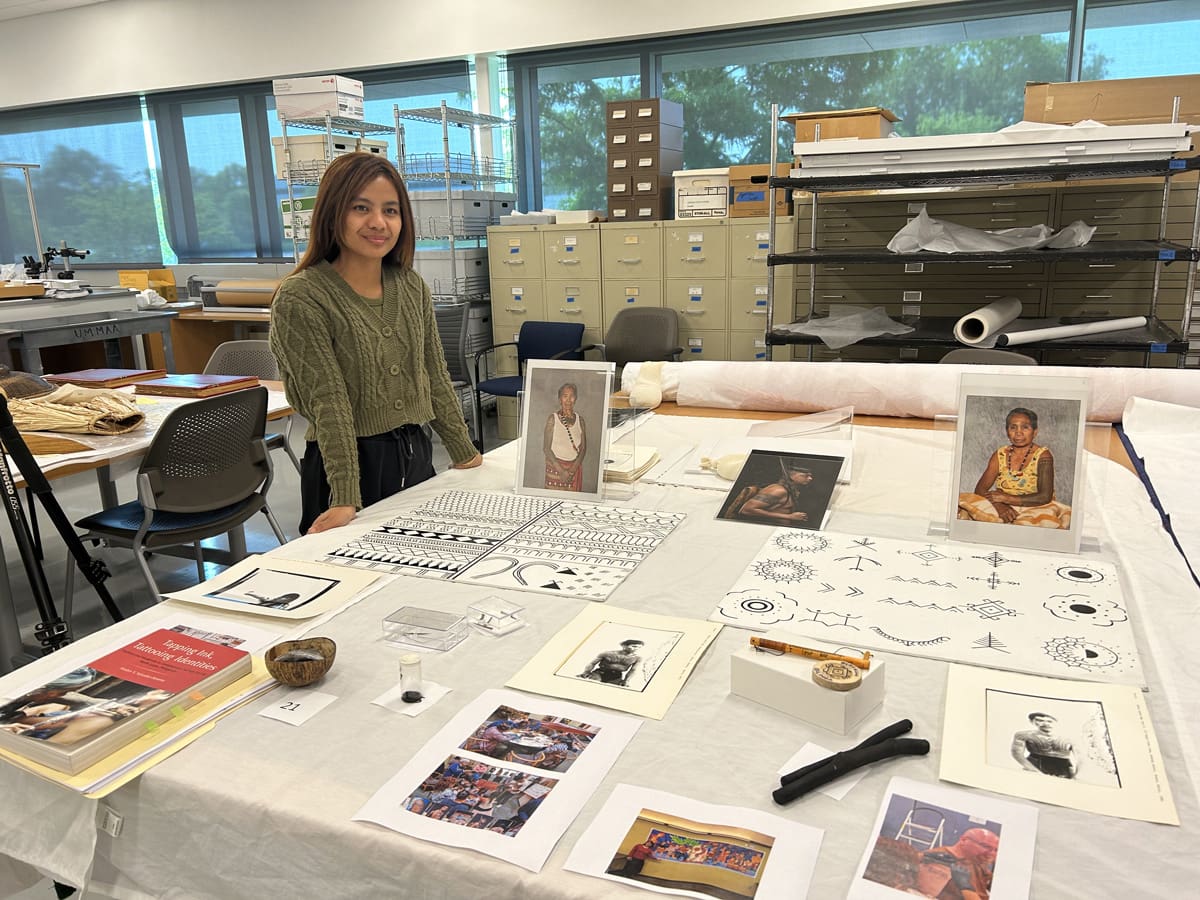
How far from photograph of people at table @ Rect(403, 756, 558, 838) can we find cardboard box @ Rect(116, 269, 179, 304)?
641 centimetres

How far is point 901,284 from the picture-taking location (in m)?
4.35

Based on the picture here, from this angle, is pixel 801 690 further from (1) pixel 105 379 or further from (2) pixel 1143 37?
(2) pixel 1143 37

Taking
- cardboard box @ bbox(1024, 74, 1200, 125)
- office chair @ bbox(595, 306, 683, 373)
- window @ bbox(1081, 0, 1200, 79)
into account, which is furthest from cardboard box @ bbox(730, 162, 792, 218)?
window @ bbox(1081, 0, 1200, 79)

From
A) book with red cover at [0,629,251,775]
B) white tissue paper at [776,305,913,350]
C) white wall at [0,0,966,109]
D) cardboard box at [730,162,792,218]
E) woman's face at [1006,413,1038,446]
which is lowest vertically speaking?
book with red cover at [0,629,251,775]

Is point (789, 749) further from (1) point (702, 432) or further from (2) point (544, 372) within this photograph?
(1) point (702, 432)

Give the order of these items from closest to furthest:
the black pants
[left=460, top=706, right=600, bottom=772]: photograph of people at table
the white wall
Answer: [left=460, top=706, right=600, bottom=772]: photograph of people at table < the black pants < the white wall

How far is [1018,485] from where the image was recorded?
1.42m

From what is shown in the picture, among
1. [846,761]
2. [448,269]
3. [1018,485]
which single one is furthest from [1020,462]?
[448,269]

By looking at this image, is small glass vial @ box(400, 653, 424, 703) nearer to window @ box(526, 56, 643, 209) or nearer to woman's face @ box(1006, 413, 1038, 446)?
woman's face @ box(1006, 413, 1038, 446)

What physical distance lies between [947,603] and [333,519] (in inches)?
42.8

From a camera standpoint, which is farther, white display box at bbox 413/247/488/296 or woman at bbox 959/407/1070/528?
white display box at bbox 413/247/488/296

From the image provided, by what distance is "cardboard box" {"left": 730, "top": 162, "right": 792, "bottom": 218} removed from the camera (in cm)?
460

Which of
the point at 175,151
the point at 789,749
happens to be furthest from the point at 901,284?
the point at 175,151

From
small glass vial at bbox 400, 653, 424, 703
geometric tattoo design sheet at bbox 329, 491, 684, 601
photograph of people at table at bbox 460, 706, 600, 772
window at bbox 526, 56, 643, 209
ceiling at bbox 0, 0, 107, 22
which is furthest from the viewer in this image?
ceiling at bbox 0, 0, 107, 22
